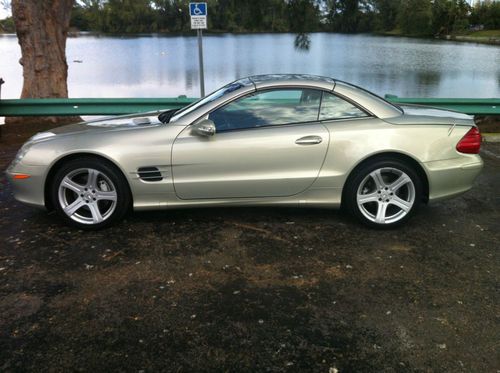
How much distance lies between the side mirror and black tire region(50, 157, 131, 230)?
2.60ft

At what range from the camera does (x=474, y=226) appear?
182 inches

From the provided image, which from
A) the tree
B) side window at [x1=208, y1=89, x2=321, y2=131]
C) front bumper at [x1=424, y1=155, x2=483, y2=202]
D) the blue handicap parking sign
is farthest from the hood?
the tree

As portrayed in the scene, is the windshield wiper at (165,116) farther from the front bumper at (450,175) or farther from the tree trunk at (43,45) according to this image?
the tree trunk at (43,45)

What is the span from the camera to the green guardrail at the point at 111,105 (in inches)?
323

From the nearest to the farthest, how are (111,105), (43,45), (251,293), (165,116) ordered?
(251,293)
(165,116)
(111,105)
(43,45)

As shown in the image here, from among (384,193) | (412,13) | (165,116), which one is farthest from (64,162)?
(412,13)

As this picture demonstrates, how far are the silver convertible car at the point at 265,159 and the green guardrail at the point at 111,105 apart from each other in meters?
3.87

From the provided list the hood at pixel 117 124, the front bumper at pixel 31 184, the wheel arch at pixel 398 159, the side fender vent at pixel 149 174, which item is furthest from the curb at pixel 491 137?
the front bumper at pixel 31 184

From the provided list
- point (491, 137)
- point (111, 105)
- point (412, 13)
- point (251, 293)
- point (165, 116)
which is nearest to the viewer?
point (251, 293)

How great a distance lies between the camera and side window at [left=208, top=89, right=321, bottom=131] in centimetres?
440

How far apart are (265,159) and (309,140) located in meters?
0.43

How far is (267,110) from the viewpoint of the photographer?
4453mm

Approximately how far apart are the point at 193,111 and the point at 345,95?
141 centimetres

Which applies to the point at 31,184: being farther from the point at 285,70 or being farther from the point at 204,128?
the point at 285,70
